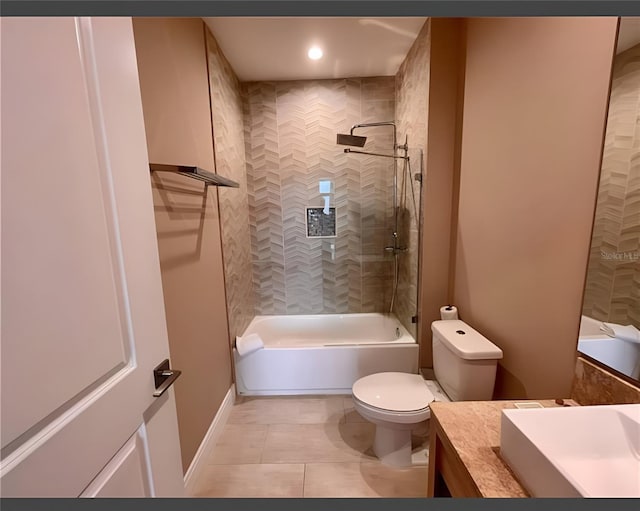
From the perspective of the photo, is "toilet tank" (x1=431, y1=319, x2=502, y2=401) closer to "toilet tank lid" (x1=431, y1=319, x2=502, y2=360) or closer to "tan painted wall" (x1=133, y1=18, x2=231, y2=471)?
"toilet tank lid" (x1=431, y1=319, x2=502, y2=360)

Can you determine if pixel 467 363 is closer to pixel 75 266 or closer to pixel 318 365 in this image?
pixel 318 365

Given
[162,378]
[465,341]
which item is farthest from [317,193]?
[162,378]

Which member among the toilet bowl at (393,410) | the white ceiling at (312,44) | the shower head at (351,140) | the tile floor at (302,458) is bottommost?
the tile floor at (302,458)

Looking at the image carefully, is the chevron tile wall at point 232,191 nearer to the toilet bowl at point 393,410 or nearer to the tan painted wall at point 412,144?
the toilet bowl at point 393,410

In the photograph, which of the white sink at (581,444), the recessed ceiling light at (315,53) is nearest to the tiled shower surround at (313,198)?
the recessed ceiling light at (315,53)

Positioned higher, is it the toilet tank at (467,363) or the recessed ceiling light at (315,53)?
the recessed ceiling light at (315,53)

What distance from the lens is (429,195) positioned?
2.09 m

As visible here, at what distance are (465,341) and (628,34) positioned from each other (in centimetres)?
137

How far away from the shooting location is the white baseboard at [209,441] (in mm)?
1569

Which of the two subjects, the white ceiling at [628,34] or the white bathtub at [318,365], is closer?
the white ceiling at [628,34]

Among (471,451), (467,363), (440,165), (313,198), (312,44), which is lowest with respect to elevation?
(467,363)

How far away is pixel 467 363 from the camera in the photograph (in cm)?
154

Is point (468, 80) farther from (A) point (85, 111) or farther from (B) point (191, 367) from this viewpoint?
(B) point (191, 367)

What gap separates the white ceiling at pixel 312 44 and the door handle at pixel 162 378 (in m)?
2.09
